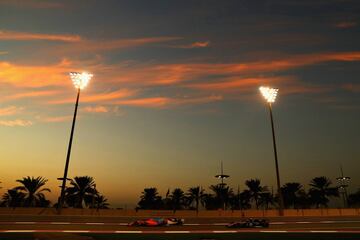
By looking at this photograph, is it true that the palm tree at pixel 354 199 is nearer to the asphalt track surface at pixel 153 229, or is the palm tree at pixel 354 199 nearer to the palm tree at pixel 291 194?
the palm tree at pixel 291 194

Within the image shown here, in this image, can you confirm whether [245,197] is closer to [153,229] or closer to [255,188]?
[255,188]

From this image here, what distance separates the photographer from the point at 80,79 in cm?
3884

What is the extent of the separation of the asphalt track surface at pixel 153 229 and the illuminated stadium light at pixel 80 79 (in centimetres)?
1606

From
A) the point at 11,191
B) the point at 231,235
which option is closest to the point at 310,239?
the point at 231,235

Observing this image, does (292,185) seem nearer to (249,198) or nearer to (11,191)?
(249,198)

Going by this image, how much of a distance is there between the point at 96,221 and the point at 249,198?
93432mm

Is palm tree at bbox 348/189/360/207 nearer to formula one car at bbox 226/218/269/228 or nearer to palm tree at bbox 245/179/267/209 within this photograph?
palm tree at bbox 245/179/267/209

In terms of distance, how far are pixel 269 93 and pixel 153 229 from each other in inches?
1075

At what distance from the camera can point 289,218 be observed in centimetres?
3300

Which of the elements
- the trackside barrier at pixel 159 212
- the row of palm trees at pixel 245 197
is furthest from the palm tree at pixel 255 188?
the trackside barrier at pixel 159 212

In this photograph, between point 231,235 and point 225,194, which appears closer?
point 231,235

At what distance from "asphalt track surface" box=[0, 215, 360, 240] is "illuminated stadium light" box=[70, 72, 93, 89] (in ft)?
52.7

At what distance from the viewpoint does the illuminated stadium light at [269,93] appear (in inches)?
1733

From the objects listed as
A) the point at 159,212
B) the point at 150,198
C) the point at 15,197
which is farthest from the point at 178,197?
the point at 159,212
